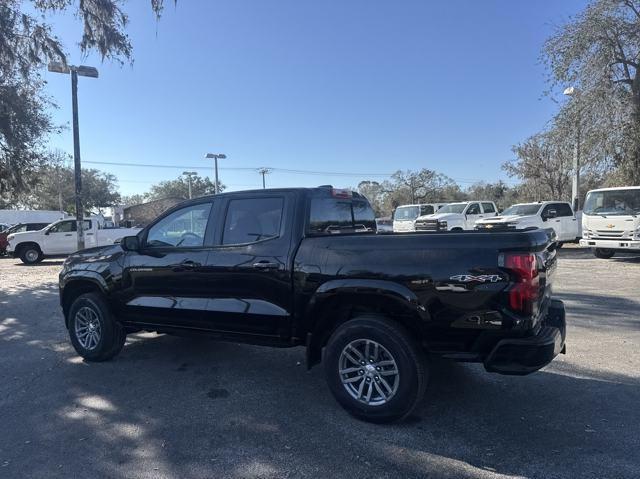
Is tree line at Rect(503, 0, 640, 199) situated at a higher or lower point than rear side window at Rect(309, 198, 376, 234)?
higher

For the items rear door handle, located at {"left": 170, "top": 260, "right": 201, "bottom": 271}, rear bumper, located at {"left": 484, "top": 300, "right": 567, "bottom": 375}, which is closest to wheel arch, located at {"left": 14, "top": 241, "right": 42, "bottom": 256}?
rear door handle, located at {"left": 170, "top": 260, "right": 201, "bottom": 271}

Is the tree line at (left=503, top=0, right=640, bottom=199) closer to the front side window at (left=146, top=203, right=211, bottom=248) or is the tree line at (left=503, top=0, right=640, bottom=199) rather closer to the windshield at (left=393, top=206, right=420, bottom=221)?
the windshield at (left=393, top=206, right=420, bottom=221)

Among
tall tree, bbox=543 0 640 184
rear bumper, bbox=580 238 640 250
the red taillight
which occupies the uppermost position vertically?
tall tree, bbox=543 0 640 184

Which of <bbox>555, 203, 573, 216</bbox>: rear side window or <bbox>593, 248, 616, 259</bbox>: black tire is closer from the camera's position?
<bbox>593, 248, 616, 259</bbox>: black tire

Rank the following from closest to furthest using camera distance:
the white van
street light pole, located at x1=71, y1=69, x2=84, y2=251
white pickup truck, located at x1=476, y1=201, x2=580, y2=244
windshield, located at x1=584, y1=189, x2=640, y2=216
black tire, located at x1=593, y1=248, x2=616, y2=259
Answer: windshield, located at x1=584, y1=189, x2=640, y2=216 → black tire, located at x1=593, y1=248, x2=616, y2=259 → street light pole, located at x1=71, y1=69, x2=84, y2=251 → white pickup truck, located at x1=476, y1=201, x2=580, y2=244 → the white van

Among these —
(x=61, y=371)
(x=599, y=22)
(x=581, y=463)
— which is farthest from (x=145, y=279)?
(x=599, y=22)

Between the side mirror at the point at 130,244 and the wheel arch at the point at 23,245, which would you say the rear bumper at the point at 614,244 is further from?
the wheel arch at the point at 23,245

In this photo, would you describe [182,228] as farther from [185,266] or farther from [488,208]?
[488,208]

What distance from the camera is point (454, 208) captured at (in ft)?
73.3

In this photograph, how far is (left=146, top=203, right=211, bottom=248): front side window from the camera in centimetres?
483

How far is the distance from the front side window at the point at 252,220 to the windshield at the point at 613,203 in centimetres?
1260

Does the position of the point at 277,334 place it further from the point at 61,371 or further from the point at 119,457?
the point at 61,371

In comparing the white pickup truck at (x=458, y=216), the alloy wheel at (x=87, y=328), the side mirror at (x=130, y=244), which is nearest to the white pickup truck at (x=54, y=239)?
the white pickup truck at (x=458, y=216)

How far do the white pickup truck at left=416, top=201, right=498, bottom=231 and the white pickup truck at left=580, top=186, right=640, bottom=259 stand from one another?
5674 mm
